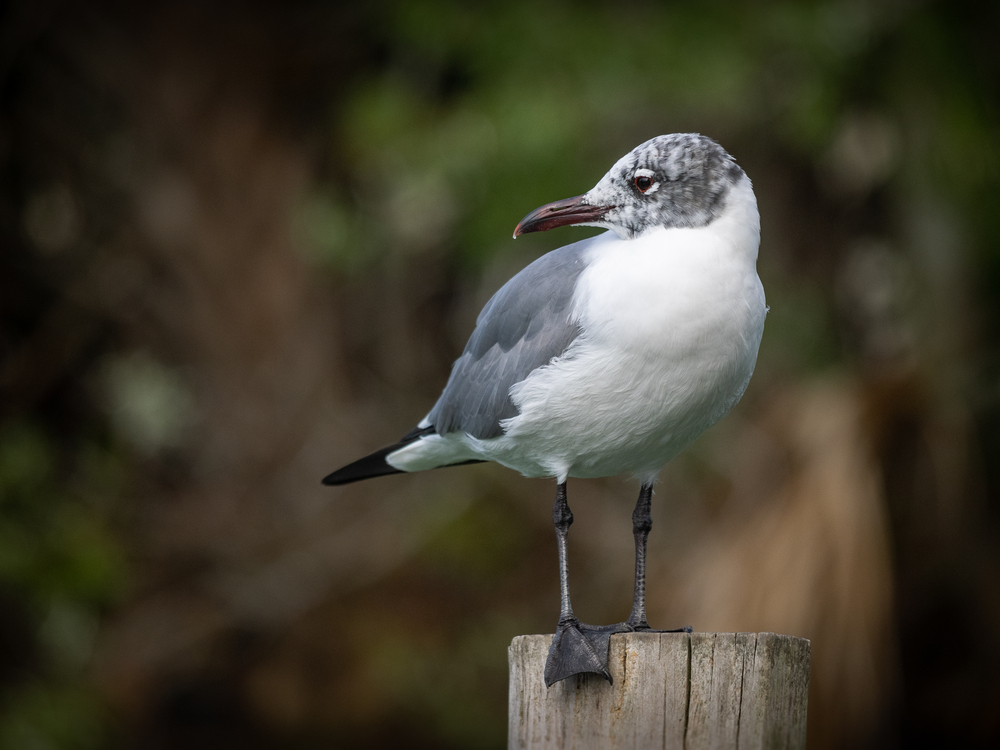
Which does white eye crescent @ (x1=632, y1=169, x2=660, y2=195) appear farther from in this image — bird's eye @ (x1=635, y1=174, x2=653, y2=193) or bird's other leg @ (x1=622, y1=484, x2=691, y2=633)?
bird's other leg @ (x1=622, y1=484, x2=691, y2=633)

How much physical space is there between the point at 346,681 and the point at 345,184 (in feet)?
12.1

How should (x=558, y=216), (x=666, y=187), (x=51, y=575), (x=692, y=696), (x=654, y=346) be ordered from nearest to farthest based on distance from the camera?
(x=692, y=696), (x=654, y=346), (x=666, y=187), (x=558, y=216), (x=51, y=575)

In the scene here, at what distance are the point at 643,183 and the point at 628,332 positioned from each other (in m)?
0.39

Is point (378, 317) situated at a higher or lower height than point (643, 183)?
higher

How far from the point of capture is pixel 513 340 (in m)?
2.61

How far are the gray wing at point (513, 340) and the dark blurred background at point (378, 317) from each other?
279cm

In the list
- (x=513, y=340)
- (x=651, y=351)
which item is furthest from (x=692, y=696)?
(x=513, y=340)

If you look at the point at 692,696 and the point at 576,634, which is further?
the point at 576,634

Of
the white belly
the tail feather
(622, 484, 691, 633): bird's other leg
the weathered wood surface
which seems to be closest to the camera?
the weathered wood surface

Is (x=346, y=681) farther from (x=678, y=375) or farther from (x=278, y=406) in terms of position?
(x=678, y=375)

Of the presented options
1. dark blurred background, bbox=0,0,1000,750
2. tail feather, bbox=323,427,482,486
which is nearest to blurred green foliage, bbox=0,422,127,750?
dark blurred background, bbox=0,0,1000,750

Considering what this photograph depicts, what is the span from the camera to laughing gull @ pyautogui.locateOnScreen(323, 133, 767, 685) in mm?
2230

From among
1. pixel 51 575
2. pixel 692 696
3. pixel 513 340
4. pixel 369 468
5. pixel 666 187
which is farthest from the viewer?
pixel 51 575

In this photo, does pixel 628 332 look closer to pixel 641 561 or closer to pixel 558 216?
Answer: pixel 558 216
